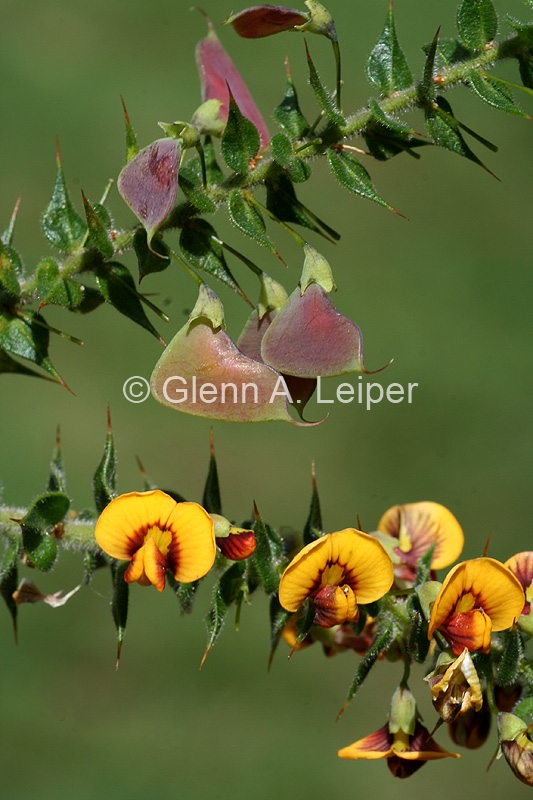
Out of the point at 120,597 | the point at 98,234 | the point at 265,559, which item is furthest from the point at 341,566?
the point at 98,234

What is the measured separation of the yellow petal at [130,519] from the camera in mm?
1372

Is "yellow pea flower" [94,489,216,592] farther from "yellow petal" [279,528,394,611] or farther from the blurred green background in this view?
the blurred green background

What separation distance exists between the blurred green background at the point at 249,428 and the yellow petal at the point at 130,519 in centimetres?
233

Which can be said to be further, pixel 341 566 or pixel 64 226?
pixel 64 226

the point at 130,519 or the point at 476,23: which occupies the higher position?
the point at 476,23

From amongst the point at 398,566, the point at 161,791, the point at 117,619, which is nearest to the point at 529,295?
the point at 161,791

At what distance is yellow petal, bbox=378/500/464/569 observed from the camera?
177cm

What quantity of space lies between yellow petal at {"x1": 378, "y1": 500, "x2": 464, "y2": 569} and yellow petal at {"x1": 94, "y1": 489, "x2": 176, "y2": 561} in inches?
23.2

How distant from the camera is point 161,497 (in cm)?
140

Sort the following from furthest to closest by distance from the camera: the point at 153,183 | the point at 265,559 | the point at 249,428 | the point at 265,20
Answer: the point at 249,428 → the point at 265,559 → the point at 265,20 → the point at 153,183

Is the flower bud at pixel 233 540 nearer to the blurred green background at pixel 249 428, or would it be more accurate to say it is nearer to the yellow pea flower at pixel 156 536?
the yellow pea flower at pixel 156 536

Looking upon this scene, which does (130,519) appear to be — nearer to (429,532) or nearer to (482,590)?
(482,590)

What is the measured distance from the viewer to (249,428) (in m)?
5.26

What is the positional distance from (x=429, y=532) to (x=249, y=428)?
3.49m
